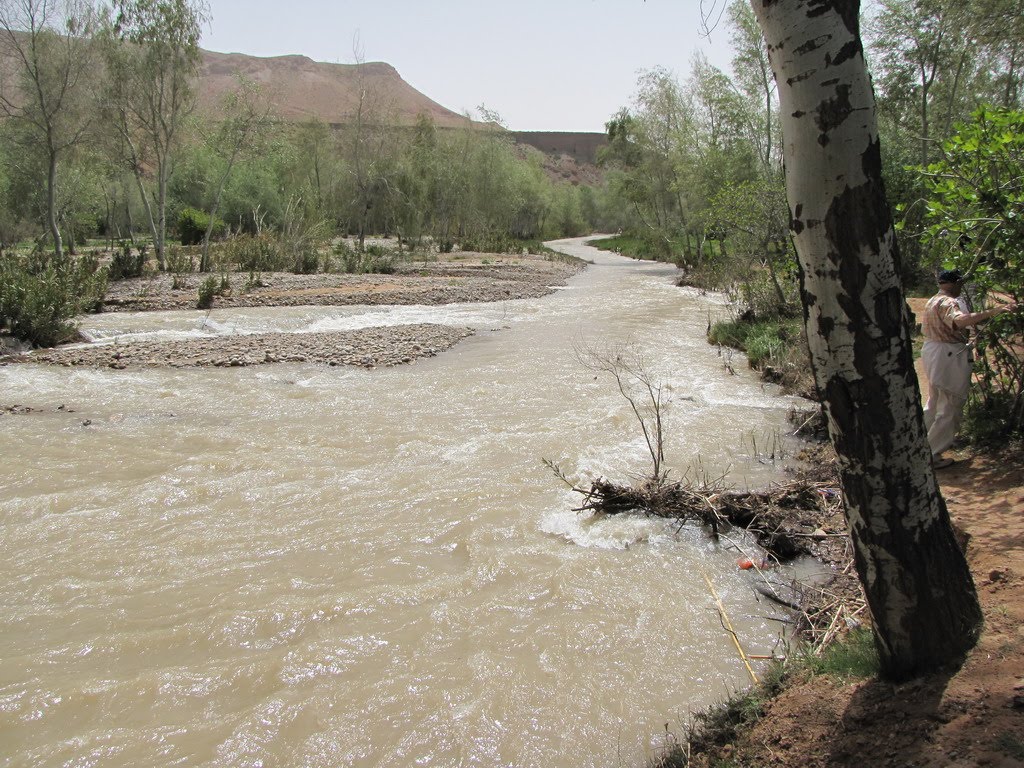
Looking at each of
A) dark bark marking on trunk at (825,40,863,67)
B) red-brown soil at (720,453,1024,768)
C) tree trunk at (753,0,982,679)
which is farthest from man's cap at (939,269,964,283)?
dark bark marking on trunk at (825,40,863,67)

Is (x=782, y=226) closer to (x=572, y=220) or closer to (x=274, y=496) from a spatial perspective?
(x=274, y=496)

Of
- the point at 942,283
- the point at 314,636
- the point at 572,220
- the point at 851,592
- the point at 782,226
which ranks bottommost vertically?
the point at 314,636

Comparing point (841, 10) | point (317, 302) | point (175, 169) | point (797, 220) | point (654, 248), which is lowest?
point (317, 302)

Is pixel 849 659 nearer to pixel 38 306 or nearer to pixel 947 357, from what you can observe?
pixel 947 357

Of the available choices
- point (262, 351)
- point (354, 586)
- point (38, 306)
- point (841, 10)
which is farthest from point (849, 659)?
point (38, 306)

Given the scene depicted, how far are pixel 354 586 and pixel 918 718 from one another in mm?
3565

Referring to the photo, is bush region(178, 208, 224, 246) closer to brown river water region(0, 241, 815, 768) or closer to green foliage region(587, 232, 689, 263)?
green foliage region(587, 232, 689, 263)

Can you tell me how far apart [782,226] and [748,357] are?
3.18 m

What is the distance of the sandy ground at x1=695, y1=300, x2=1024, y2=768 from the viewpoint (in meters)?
2.44

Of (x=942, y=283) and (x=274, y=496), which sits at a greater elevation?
(x=942, y=283)

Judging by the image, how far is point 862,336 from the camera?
2.56m

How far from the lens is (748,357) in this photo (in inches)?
506

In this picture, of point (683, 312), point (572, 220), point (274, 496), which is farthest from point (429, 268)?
point (572, 220)

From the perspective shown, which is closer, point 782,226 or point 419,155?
point 782,226
